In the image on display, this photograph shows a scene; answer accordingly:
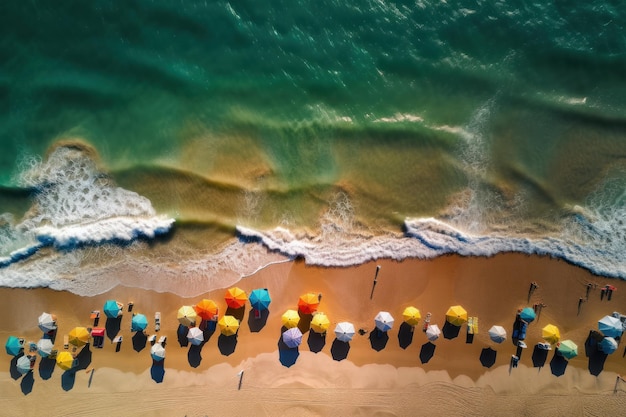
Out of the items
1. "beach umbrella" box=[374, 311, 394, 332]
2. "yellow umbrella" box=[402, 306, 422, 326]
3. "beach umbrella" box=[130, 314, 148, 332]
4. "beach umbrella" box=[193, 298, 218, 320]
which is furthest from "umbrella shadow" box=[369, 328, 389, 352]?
"beach umbrella" box=[130, 314, 148, 332]

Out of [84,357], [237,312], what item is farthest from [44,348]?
[237,312]

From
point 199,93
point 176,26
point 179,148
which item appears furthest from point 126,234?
point 176,26

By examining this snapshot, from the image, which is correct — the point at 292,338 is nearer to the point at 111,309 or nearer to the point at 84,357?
the point at 111,309

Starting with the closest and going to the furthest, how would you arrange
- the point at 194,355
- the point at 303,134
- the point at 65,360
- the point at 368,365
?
1. the point at 65,360
2. the point at 368,365
3. the point at 194,355
4. the point at 303,134

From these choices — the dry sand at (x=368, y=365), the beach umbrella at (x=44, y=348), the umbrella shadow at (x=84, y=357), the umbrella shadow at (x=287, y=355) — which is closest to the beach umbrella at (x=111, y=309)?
the dry sand at (x=368, y=365)

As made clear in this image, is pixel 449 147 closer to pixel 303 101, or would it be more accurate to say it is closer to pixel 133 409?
pixel 303 101

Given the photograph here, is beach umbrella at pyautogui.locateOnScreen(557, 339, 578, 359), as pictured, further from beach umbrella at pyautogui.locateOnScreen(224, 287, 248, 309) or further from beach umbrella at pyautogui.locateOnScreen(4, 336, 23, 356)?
beach umbrella at pyautogui.locateOnScreen(4, 336, 23, 356)

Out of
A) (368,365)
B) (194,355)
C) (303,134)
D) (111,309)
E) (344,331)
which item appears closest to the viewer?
(344,331)
